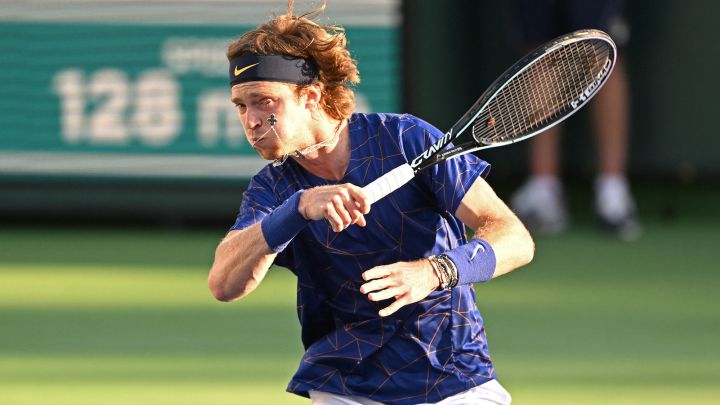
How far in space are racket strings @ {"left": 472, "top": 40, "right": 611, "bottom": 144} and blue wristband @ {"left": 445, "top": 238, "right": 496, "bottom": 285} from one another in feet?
1.12

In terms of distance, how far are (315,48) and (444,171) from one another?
1.23 feet

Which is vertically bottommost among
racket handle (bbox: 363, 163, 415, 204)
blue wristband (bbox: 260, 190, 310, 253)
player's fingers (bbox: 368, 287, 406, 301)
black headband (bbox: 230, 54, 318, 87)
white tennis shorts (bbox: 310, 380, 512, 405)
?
white tennis shorts (bbox: 310, 380, 512, 405)

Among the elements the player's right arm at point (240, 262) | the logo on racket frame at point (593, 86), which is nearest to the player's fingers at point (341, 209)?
the player's right arm at point (240, 262)

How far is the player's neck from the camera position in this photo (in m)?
3.16

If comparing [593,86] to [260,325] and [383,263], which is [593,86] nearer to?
[383,263]

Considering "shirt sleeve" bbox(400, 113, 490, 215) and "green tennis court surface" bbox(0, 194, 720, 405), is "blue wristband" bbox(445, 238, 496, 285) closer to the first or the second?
"shirt sleeve" bbox(400, 113, 490, 215)

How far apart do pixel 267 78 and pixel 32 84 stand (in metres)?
4.85

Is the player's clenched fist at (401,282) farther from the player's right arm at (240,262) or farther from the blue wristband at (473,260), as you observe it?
the player's right arm at (240,262)

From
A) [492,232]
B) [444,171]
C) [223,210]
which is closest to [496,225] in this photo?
[492,232]

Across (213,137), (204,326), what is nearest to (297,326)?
(204,326)

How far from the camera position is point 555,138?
25.7ft

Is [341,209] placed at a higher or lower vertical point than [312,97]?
lower

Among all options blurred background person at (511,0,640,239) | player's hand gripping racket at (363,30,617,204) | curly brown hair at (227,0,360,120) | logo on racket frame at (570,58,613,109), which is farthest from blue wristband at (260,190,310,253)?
blurred background person at (511,0,640,239)

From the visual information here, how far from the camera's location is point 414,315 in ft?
10.5
